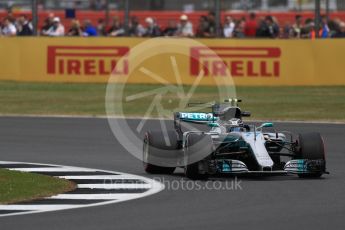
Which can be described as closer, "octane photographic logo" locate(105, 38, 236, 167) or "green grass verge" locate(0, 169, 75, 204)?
"green grass verge" locate(0, 169, 75, 204)

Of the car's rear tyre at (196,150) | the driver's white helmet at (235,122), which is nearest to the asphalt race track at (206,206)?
the car's rear tyre at (196,150)

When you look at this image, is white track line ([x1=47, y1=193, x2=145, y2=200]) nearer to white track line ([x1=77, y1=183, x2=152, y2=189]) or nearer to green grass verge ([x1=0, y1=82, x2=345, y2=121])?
white track line ([x1=77, y1=183, x2=152, y2=189])

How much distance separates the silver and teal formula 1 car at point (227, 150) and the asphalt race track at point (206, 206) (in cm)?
18

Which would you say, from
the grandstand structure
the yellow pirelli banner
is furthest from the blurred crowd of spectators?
the grandstand structure

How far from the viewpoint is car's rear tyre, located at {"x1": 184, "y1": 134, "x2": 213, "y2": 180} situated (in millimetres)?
12797

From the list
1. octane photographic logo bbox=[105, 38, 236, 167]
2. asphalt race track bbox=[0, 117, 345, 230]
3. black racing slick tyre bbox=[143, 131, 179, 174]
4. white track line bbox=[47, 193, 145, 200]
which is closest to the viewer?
asphalt race track bbox=[0, 117, 345, 230]

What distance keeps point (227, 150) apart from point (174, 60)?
16.0 meters

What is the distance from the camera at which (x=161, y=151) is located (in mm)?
13602

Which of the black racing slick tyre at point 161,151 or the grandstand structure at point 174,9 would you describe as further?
the grandstand structure at point 174,9

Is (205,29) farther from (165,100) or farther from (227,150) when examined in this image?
(227,150)

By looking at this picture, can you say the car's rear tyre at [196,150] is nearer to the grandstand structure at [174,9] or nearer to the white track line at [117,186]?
the white track line at [117,186]

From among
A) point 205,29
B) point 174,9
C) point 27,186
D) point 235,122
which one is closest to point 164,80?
point 205,29

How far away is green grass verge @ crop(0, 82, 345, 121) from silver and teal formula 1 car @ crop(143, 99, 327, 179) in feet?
30.7

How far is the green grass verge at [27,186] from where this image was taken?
456 inches
